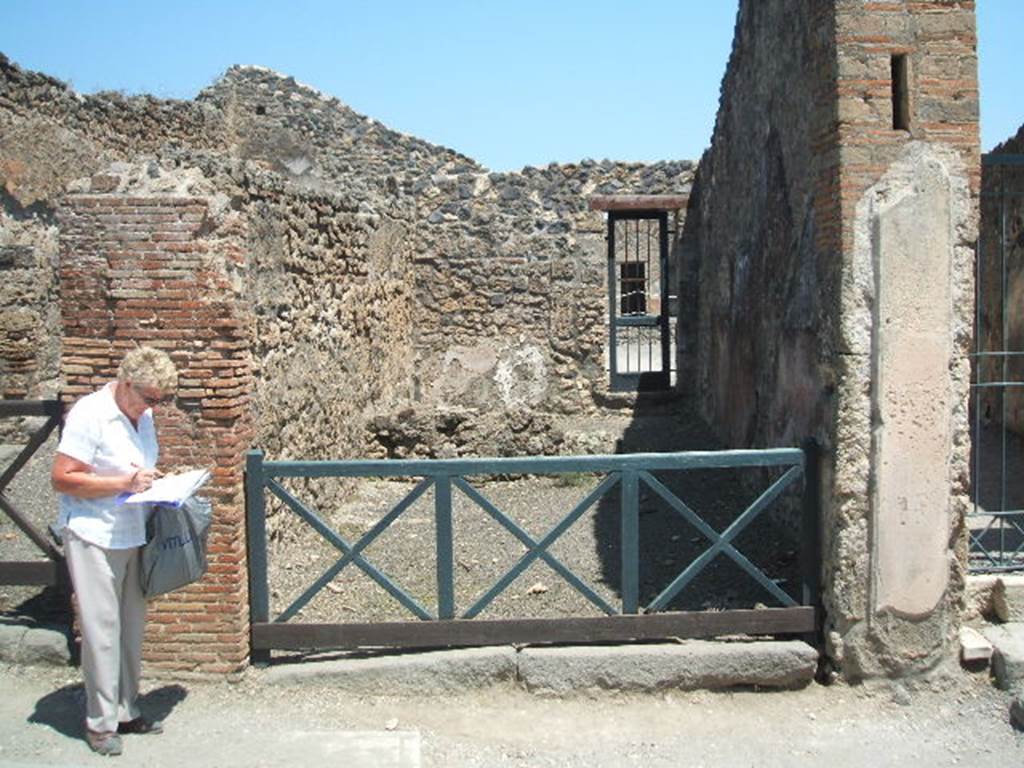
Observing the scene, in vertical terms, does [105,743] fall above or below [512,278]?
below

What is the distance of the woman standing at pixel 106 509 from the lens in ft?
12.0

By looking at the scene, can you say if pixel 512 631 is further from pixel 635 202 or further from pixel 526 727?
pixel 635 202

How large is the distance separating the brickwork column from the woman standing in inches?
25.1

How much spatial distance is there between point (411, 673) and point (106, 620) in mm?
1467

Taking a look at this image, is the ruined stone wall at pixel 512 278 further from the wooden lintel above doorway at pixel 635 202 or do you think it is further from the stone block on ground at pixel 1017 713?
the stone block on ground at pixel 1017 713

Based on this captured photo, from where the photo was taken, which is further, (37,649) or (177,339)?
(37,649)

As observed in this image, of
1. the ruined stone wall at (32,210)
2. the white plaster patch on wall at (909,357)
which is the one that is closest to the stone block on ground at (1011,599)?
the white plaster patch on wall at (909,357)

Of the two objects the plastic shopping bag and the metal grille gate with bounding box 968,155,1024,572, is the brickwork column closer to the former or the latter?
the plastic shopping bag

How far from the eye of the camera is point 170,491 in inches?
148

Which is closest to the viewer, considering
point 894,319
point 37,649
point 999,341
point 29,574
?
point 894,319

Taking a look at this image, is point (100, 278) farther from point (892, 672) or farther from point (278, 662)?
point (892, 672)

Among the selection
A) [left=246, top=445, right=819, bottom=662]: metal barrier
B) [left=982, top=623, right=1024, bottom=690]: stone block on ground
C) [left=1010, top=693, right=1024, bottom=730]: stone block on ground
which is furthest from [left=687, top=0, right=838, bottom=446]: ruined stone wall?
[left=1010, top=693, right=1024, bottom=730]: stone block on ground

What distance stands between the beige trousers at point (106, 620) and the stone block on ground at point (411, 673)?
0.82 metres

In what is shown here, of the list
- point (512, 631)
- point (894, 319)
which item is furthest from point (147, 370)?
point (894, 319)
